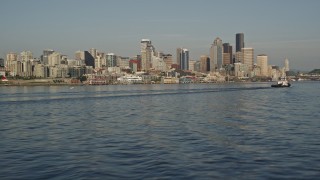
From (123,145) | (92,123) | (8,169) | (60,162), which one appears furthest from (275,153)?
(92,123)

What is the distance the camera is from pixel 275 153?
19375mm

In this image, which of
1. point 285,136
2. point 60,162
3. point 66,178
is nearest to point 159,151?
point 60,162

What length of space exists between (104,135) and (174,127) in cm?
584

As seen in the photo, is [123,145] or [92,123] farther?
[92,123]

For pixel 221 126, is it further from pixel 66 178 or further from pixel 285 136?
pixel 66 178

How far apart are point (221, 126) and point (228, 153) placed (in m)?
10.9

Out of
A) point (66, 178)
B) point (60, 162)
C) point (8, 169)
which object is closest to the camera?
point (66, 178)

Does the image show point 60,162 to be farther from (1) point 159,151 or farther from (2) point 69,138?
(2) point 69,138

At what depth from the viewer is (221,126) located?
30.2m

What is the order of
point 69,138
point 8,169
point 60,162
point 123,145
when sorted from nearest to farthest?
point 8,169 → point 60,162 → point 123,145 → point 69,138

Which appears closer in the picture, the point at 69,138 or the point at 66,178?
the point at 66,178

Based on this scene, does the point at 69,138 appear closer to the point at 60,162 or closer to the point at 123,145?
the point at 123,145

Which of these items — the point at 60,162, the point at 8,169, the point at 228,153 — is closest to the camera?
the point at 8,169

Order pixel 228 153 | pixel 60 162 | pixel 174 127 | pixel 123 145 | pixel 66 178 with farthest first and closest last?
pixel 174 127 → pixel 123 145 → pixel 228 153 → pixel 60 162 → pixel 66 178
